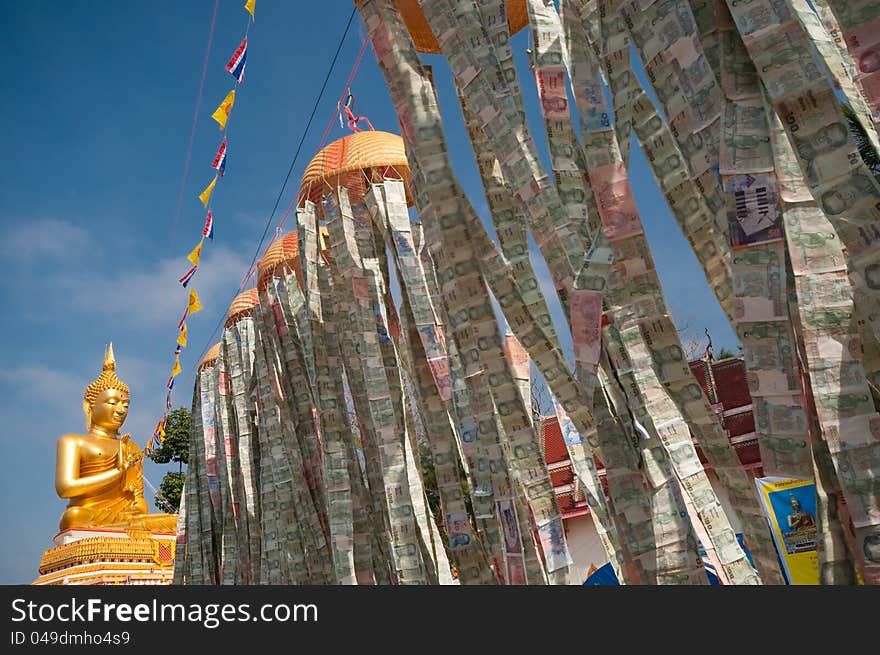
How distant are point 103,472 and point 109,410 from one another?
1.13m

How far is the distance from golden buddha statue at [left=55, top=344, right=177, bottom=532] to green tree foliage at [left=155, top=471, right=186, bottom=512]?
547 cm

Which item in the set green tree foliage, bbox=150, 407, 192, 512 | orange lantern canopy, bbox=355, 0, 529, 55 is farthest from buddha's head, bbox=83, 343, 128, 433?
orange lantern canopy, bbox=355, 0, 529, 55

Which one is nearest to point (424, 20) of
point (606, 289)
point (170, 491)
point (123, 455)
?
point (606, 289)

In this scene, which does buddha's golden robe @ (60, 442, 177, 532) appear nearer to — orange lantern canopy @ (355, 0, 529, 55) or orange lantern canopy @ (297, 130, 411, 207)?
orange lantern canopy @ (297, 130, 411, 207)

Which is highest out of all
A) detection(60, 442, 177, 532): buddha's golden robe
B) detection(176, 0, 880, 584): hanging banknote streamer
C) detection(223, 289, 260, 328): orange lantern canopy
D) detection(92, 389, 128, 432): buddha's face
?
detection(92, 389, 128, 432): buddha's face

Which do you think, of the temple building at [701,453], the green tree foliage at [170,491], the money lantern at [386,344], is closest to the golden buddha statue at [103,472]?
the green tree foliage at [170,491]

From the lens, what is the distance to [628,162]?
2.42m

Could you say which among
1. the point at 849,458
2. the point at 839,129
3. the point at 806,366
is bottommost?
the point at 849,458

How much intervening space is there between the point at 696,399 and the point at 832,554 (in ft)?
2.13

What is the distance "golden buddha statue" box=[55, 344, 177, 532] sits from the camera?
11531 millimetres
